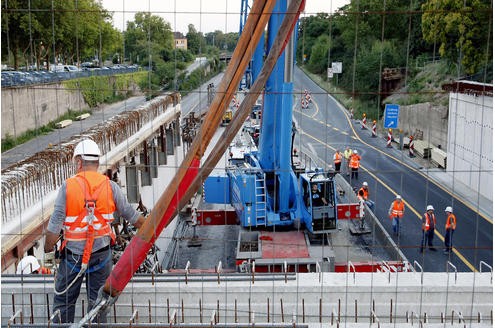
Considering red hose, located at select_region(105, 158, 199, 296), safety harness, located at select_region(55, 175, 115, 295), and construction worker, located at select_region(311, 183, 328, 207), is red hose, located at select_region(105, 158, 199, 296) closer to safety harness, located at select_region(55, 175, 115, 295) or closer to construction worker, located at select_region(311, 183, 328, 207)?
safety harness, located at select_region(55, 175, 115, 295)

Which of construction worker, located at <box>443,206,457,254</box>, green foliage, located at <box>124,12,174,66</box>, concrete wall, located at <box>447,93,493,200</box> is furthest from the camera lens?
concrete wall, located at <box>447,93,493,200</box>

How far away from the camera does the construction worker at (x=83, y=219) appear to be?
3.39 metres

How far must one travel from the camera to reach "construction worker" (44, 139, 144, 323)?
3387mm

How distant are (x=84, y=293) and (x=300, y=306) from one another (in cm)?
163

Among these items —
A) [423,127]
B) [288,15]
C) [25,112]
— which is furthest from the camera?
[423,127]

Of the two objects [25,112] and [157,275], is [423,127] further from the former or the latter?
[157,275]

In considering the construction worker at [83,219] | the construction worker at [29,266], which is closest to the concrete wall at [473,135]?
the construction worker at [29,266]

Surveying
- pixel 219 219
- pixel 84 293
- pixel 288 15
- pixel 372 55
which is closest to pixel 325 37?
pixel 288 15

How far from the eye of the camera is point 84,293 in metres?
4.10

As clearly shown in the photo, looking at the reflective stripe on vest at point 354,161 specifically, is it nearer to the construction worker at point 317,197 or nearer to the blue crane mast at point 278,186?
the blue crane mast at point 278,186

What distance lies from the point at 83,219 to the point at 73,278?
485 mm

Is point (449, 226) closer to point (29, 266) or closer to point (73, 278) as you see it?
point (29, 266)

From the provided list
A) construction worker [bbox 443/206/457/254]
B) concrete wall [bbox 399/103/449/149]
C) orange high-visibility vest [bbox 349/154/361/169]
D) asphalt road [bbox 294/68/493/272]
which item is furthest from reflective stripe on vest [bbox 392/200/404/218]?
concrete wall [bbox 399/103/449/149]

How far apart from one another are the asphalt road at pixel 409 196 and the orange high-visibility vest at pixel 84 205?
3901mm
